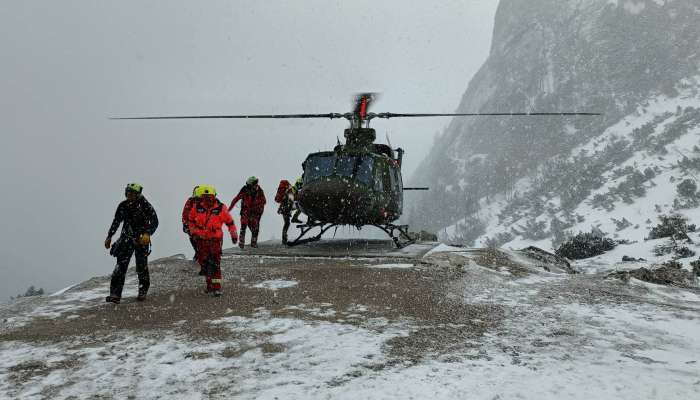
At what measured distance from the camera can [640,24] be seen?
54094mm

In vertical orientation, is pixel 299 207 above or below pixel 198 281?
above

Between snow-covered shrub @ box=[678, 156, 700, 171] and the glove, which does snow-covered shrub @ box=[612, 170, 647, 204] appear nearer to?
snow-covered shrub @ box=[678, 156, 700, 171]

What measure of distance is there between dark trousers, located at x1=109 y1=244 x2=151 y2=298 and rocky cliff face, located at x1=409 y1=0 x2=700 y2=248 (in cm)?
3027

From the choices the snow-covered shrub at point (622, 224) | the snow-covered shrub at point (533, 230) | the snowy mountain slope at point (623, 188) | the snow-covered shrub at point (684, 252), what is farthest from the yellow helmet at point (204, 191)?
the snow-covered shrub at point (533, 230)

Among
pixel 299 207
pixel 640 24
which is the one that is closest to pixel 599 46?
pixel 640 24

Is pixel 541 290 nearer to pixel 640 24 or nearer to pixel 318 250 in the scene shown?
pixel 318 250

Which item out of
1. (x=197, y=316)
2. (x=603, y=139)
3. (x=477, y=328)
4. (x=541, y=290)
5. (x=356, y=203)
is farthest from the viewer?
(x=603, y=139)

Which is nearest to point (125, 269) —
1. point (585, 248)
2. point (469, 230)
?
point (585, 248)

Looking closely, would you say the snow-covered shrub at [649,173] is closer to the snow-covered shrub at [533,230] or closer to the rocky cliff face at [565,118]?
the rocky cliff face at [565,118]

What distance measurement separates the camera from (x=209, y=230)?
623 centimetres

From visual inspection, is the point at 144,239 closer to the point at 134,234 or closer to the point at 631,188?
the point at 134,234

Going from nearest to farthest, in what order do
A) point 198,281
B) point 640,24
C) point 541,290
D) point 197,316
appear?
point 197,316, point 541,290, point 198,281, point 640,24

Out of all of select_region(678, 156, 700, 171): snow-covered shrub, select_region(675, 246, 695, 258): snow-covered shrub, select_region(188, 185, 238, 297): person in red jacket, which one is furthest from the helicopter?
select_region(678, 156, 700, 171): snow-covered shrub

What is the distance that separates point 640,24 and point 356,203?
59983 mm
